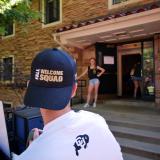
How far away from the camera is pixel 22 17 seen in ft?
21.0

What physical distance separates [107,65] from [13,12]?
20.9 ft

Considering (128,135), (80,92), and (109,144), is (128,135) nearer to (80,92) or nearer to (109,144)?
(80,92)

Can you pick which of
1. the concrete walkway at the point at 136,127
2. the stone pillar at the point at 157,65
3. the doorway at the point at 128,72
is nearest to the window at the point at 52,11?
the doorway at the point at 128,72

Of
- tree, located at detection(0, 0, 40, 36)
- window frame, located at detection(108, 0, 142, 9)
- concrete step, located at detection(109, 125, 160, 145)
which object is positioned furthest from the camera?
window frame, located at detection(108, 0, 142, 9)

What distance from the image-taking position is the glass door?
1105 cm

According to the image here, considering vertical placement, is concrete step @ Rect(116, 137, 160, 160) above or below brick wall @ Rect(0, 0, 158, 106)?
below

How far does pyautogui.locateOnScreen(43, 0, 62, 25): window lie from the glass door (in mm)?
4031

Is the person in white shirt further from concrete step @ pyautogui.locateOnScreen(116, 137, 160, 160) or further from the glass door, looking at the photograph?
Result: the glass door

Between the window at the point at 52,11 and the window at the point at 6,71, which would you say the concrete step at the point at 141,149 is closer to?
the window at the point at 52,11

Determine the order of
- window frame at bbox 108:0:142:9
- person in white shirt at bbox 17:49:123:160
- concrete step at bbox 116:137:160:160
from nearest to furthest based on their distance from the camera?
person in white shirt at bbox 17:49:123:160 → concrete step at bbox 116:137:160:160 → window frame at bbox 108:0:142:9

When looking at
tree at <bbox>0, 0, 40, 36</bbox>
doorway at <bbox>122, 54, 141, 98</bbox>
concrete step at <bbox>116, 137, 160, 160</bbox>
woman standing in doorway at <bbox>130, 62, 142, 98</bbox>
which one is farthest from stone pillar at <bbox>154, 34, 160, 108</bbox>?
tree at <bbox>0, 0, 40, 36</bbox>

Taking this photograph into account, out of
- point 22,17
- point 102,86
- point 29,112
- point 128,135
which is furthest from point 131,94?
point 29,112

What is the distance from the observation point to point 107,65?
1219 cm

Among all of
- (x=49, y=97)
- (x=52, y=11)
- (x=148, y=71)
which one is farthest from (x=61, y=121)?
(x=52, y=11)
